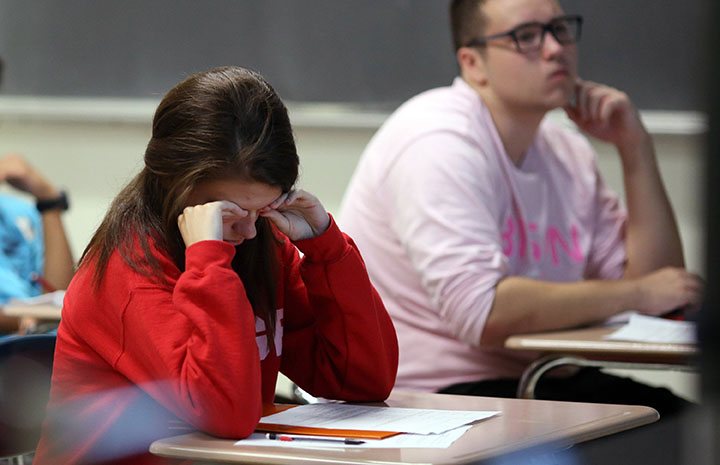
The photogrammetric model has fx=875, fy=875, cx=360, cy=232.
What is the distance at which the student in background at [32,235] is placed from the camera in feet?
9.39

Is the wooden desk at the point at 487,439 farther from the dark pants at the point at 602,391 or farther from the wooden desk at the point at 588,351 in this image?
the dark pants at the point at 602,391

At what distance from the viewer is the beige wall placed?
10.0 ft

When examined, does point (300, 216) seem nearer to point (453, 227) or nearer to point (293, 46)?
point (453, 227)

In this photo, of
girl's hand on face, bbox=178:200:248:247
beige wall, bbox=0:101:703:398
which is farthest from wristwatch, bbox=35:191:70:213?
girl's hand on face, bbox=178:200:248:247

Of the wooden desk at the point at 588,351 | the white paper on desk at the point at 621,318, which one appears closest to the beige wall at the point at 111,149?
the white paper on desk at the point at 621,318

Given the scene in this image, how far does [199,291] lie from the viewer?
1030mm

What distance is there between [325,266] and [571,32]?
116cm

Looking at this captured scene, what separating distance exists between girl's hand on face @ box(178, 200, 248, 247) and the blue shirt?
6.19 feet

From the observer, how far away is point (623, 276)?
88.7 inches

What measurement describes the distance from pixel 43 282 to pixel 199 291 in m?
2.05

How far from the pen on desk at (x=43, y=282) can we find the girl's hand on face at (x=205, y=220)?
195 centimetres

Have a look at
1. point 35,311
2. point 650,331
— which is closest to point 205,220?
point 650,331

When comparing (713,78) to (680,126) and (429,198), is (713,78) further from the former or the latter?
(680,126)

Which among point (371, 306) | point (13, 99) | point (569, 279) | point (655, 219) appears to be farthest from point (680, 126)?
point (13, 99)
